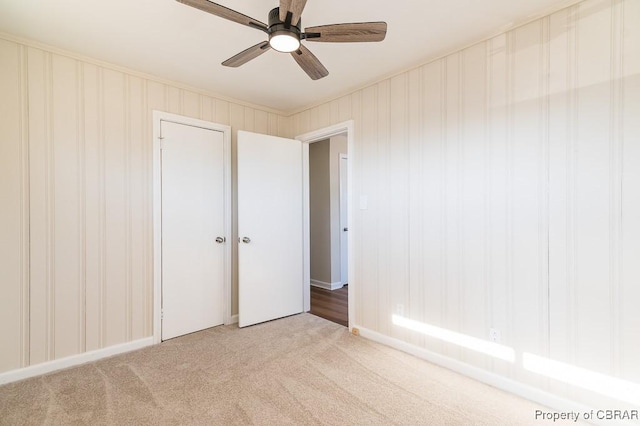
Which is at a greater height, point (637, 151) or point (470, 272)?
point (637, 151)

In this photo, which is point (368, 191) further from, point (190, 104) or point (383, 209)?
point (190, 104)

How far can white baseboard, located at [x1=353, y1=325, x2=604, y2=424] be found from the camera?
1.86 meters

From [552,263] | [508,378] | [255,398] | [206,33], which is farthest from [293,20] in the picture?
[508,378]

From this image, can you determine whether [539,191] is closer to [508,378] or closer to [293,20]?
[508,378]

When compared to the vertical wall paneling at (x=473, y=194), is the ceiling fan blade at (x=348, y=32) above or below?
above

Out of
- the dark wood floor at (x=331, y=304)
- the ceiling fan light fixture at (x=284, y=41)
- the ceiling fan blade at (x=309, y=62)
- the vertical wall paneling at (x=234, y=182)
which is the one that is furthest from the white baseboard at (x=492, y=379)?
the ceiling fan light fixture at (x=284, y=41)

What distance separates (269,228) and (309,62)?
6.47 feet

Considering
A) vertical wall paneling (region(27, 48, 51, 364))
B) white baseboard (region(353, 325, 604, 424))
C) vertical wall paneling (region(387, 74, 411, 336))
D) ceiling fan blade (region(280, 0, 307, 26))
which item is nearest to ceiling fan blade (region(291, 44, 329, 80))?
ceiling fan blade (region(280, 0, 307, 26))

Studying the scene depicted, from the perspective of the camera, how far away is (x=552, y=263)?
1914 mm

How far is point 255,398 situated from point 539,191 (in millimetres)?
2275

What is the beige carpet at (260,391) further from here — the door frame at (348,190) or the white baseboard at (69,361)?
the door frame at (348,190)

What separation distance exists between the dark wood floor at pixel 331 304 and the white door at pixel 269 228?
33 cm

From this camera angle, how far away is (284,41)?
1.66 m

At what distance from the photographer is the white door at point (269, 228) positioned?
3.28 meters
